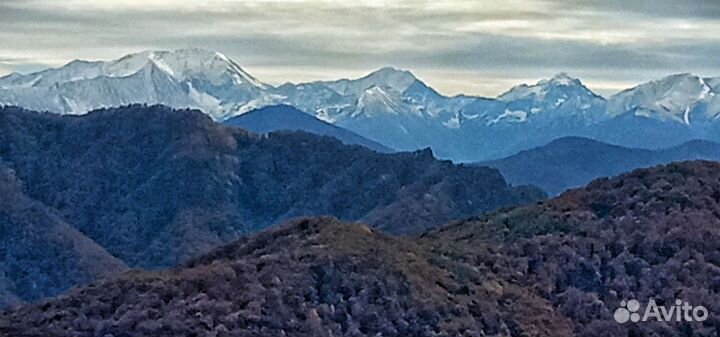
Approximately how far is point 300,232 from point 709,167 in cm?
5819

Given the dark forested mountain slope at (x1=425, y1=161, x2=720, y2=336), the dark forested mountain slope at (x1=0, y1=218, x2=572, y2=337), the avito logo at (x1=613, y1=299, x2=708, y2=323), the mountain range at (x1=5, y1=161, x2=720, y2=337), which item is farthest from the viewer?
the dark forested mountain slope at (x1=425, y1=161, x2=720, y2=336)

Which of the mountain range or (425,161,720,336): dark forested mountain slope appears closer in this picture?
the mountain range

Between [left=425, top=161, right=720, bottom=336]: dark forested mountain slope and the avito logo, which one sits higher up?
[left=425, top=161, right=720, bottom=336]: dark forested mountain slope

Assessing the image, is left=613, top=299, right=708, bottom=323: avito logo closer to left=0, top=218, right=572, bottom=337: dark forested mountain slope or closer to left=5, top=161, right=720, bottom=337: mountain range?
left=5, top=161, right=720, bottom=337: mountain range

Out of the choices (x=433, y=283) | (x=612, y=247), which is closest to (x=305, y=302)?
(x=433, y=283)

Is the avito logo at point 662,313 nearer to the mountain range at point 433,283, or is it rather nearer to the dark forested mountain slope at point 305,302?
the mountain range at point 433,283

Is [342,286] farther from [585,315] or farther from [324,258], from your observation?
[585,315]

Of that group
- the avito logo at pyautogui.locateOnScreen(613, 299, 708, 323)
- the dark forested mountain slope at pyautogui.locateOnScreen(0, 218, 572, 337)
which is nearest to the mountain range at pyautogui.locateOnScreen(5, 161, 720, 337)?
the dark forested mountain slope at pyautogui.locateOnScreen(0, 218, 572, 337)

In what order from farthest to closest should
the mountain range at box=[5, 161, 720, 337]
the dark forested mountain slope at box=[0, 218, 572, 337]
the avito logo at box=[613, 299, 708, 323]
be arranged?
1. the avito logo at box=[613, 299, 708, 323]
2. the mountain range at box=[5, 161, 720, 337]
3. the dark forested mountain slope at box=[0, 218, 572, 337]

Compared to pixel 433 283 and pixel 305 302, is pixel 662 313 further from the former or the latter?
pixel 305 302

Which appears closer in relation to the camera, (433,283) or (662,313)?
(662,313)

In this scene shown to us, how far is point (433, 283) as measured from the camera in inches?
5128

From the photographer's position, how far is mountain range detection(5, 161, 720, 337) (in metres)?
118

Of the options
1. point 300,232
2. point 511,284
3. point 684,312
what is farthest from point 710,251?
point 300,232
